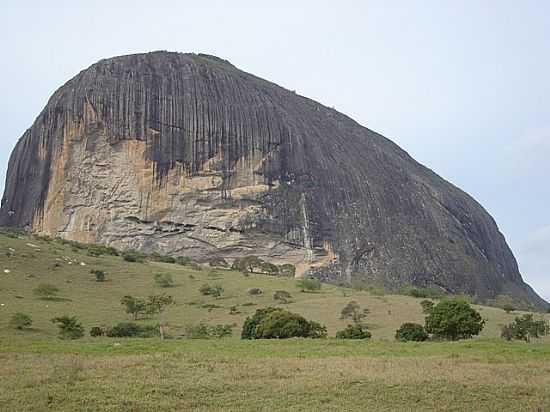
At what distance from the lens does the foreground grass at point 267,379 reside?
40.7 feet

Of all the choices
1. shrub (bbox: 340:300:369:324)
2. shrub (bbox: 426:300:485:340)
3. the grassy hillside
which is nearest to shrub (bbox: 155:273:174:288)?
the grassy hillside

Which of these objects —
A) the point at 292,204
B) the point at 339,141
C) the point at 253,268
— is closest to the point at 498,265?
the point at 339,141

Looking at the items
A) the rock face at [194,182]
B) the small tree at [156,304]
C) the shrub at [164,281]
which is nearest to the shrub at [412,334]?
the small tree at [156,304]

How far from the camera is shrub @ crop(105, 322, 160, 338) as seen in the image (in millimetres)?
31266

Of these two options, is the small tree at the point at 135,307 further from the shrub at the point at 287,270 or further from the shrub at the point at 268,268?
the shrub at the point at 287,270

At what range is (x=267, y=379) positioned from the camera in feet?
47.8

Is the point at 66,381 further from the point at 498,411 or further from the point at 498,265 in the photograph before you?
the point at 498,265

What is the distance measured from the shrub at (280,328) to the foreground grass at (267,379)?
793 cm

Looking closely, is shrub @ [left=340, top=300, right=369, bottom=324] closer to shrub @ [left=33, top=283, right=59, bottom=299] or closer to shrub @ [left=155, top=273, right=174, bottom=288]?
shrub @ [left=155, top=273, right=174, bottom=288]

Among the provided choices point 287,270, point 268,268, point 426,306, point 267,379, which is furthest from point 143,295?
point 267,379

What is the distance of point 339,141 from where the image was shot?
288 feet

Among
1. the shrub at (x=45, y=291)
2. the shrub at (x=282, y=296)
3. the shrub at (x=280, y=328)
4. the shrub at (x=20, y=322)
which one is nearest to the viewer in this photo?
the shrub at (x=280, y=328)

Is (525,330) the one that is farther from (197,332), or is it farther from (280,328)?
(197,332)

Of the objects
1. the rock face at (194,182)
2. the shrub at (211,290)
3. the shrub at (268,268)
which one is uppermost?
the rock face at (194,182)
